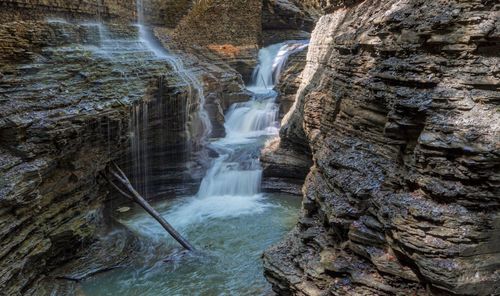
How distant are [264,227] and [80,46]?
5.79 metres

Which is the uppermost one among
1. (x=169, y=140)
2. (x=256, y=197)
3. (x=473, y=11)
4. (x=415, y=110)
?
(x=473, y=11)

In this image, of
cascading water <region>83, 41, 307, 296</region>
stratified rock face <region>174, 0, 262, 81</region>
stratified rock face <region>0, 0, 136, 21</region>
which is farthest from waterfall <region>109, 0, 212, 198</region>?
stratified rock face <region>174, 0, 262, 81</region>

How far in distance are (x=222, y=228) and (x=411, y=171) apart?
5.78 m

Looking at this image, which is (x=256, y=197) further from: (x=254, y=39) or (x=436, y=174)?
(x=254, y=39)

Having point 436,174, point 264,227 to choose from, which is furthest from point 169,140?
point 436,174

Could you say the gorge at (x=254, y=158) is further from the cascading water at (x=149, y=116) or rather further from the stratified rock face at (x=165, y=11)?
the stratified rock face at (x=165, y=11)

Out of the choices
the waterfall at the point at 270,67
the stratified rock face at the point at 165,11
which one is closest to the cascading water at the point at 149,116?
the stratified rock face at the point at 165,11

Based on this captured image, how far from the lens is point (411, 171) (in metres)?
4.45

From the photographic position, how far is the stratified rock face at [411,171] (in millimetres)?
3895

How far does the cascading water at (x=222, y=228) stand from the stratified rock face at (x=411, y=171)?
208cm

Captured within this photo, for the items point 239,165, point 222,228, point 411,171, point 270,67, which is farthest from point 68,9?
point 411,171

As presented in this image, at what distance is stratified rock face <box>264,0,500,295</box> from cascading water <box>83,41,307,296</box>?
2.08 meters

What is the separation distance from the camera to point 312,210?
619cm

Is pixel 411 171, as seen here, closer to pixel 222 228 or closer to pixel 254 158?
pixel 222 228
